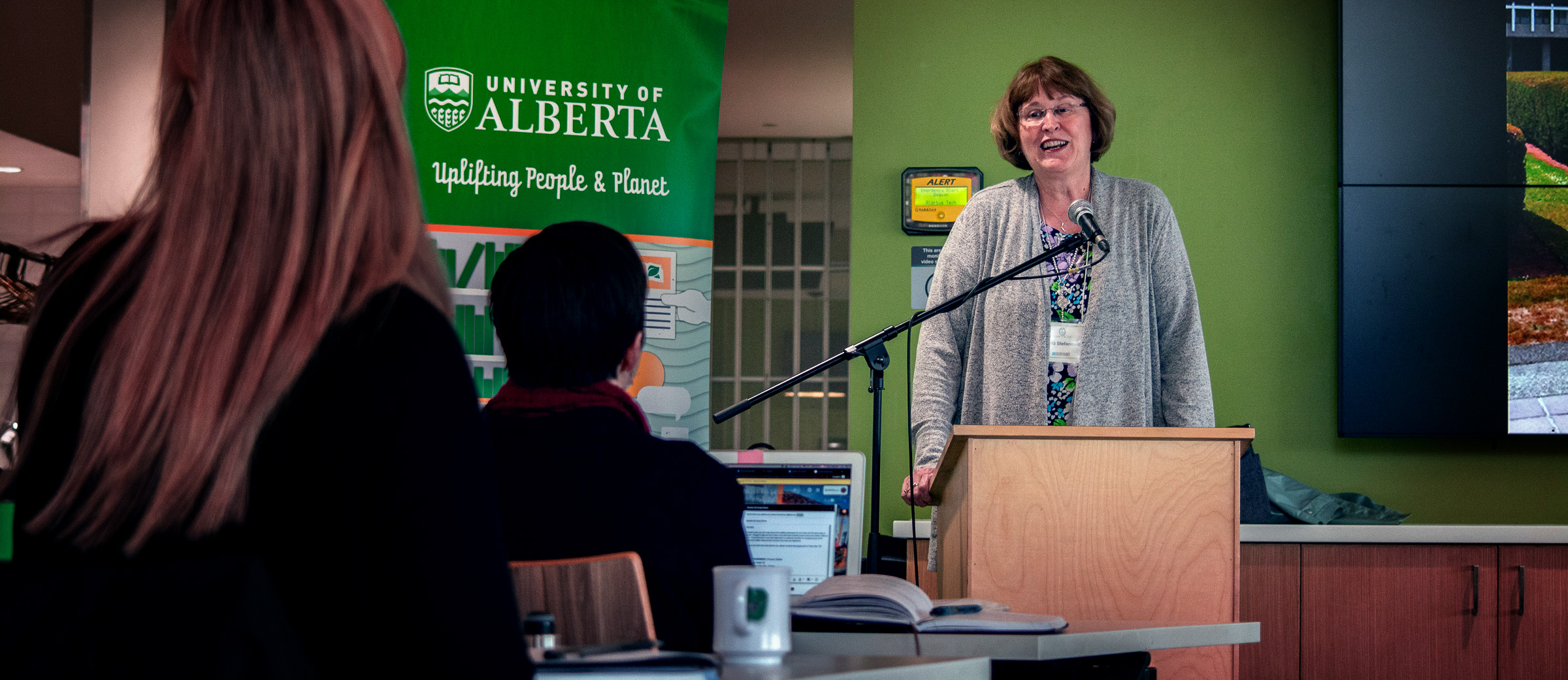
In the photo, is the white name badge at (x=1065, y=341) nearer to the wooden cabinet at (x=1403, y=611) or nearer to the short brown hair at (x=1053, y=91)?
the short brown hair at (x=1053, y=91)

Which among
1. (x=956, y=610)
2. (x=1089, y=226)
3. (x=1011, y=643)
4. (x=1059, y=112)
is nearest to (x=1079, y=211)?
(x=1089, y=226)

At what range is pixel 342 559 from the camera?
0.74 metres

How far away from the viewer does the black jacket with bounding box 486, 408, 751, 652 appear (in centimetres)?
149

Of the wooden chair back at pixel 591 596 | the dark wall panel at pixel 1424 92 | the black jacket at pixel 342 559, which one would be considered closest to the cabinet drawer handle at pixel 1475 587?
the dark wall panel at pixel 1424 92

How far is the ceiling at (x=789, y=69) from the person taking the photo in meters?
5.68

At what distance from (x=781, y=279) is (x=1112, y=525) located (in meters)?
6.34

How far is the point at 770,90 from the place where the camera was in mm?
7004

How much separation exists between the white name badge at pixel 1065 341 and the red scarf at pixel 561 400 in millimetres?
1348

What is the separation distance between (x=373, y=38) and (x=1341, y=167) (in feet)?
12.5

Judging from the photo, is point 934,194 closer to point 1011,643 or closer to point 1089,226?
point 1089,226

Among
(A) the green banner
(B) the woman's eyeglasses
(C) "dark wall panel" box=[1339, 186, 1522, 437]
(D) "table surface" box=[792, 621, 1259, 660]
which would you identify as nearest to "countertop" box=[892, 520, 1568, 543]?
(C) "dark wall panel" box=[1339, 186, 1522, 437]

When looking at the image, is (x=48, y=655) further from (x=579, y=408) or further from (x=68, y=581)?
(x=579, y=408)

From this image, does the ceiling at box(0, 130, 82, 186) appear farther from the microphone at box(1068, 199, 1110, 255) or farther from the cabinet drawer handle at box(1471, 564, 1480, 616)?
the cabinet drawer handle at box(1471, 564, 1480, 616)

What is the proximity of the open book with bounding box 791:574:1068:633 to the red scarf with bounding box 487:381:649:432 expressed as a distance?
32 centimetres
